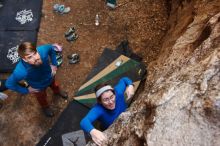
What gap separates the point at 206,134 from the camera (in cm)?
366

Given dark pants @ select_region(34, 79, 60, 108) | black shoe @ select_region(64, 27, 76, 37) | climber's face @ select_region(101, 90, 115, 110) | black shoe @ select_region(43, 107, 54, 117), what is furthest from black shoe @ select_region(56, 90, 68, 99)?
climber's face @ select_region(101, 90, 115, 110)

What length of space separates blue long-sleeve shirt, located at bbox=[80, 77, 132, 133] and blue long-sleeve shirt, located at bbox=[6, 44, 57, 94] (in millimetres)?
1481

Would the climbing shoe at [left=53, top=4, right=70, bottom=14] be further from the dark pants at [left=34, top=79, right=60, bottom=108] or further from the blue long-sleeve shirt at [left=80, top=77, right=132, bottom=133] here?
the blue long-sleeve shirt at [left=80, top=77, right=132, bottom=133]

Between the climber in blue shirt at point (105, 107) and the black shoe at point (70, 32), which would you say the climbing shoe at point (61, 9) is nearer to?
the black shoe at point (70, 32)

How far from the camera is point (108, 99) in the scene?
188 inches

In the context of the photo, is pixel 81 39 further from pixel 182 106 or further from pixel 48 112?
pixel 182 106

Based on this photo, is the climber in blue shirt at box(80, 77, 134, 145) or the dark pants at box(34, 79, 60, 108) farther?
the dark pants at box(34, 79, 60, 108)

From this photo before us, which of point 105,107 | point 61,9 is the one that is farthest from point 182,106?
point 61,9

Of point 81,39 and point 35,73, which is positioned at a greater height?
point 81,39

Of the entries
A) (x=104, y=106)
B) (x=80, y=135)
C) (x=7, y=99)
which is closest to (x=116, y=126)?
(x=104, y=106)

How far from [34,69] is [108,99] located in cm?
180

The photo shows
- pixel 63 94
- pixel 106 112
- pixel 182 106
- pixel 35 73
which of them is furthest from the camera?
pixel 63 94

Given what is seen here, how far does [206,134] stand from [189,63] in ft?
3.35

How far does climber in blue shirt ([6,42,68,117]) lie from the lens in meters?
5.55
